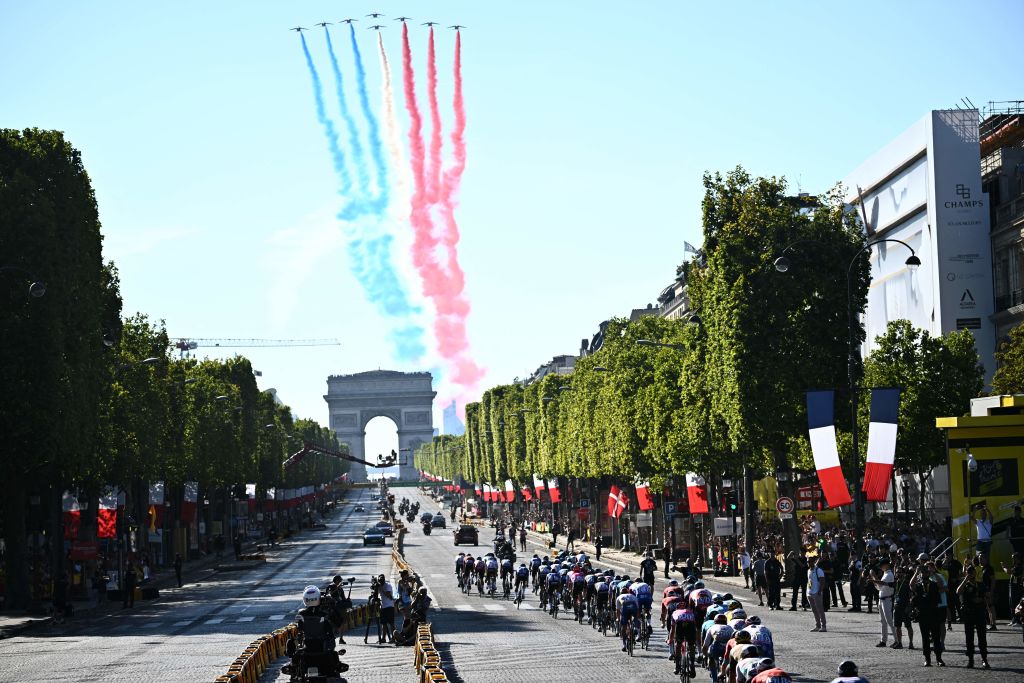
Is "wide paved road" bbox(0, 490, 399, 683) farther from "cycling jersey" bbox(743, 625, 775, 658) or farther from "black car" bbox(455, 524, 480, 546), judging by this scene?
"black car" bbox(455, 524, 480, 546)

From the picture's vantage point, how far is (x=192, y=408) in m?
101

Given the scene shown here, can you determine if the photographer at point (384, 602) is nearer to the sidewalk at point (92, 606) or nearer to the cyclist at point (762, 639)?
the sidewalk at point (92, 606)

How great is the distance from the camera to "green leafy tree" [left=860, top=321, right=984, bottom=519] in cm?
7669

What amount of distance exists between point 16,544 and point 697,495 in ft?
110

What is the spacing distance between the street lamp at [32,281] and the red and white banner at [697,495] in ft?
114

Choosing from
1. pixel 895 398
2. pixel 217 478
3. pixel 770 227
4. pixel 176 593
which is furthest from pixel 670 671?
pixel 217 478

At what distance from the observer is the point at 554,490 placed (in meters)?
126

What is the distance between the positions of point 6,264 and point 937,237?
2097 inches

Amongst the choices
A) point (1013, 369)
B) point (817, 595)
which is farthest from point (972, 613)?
point (1013, 369)

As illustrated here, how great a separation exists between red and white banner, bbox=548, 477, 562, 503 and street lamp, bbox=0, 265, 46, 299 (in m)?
70.1

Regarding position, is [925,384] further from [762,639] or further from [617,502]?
[762,639]

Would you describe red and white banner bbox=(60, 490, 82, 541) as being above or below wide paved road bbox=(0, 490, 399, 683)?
above

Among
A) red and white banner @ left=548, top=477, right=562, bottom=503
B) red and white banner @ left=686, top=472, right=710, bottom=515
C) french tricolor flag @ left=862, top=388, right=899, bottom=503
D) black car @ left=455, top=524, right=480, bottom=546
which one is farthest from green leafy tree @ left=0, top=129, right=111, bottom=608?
red and white banner @ left=548, top=477, right=562, bottom=503

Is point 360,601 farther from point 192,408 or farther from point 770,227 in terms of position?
point 192,408
